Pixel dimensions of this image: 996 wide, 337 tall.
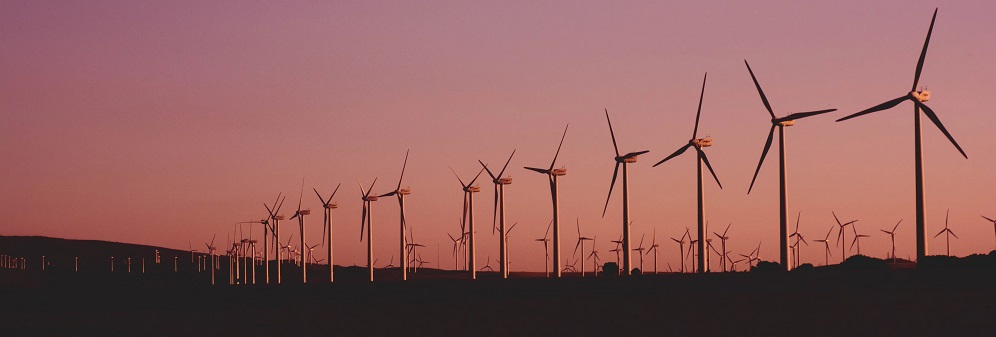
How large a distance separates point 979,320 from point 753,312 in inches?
473

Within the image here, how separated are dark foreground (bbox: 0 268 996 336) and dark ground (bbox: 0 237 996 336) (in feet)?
0.31

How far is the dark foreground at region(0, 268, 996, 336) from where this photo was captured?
5625cm

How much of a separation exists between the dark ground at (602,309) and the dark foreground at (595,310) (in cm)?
10

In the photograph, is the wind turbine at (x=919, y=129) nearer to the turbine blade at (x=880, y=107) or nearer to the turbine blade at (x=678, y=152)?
the turbine blade at (x=880, y=107)

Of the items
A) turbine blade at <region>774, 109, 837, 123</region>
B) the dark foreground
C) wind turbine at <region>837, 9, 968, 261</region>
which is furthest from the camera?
turbine blade at <region>774, 109, 837, 123</region>

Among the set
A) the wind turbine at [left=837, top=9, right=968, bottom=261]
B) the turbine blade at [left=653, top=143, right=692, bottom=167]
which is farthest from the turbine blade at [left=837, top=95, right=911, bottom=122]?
the turbine blade at [left=653, top=143, right=692, bottom=167]

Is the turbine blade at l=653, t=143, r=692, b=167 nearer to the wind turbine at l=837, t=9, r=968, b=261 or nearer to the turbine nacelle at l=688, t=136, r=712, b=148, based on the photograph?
the turbine nacelle at l=688, t=136, r=712, b=148

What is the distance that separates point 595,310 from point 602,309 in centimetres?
65

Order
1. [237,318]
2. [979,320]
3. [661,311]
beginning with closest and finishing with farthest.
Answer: [979,320]
[661,311]
[237,318]

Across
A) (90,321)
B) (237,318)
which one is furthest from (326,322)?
(90,321)

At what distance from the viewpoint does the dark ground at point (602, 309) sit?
5631cm

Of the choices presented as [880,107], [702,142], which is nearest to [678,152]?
[702,142]

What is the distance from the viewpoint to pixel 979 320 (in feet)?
173

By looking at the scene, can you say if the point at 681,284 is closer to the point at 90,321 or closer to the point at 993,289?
the point at 993,289
